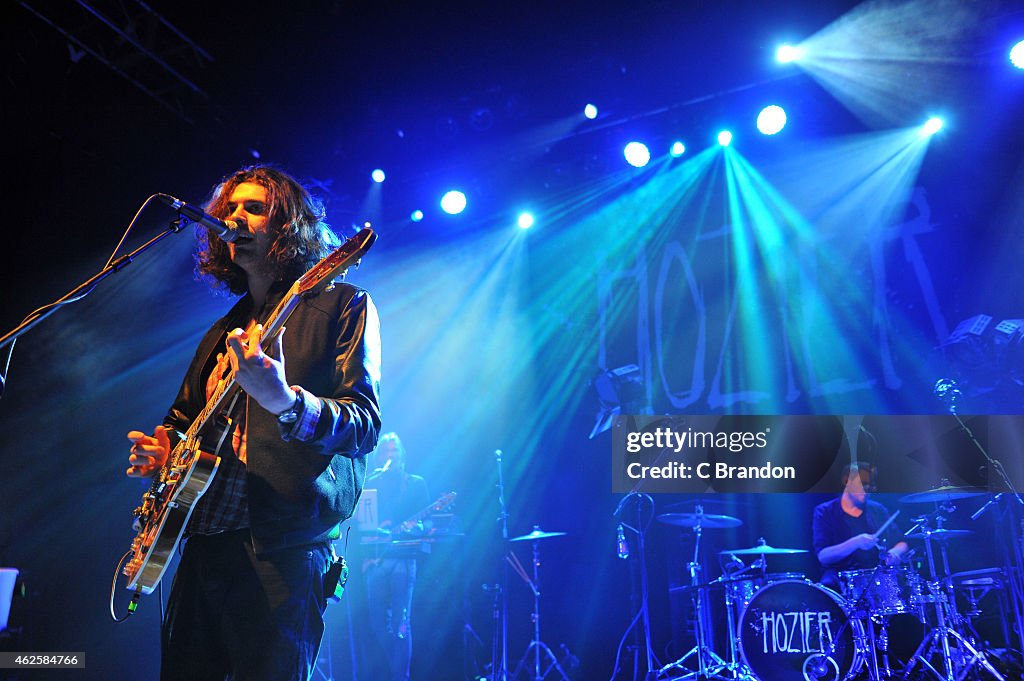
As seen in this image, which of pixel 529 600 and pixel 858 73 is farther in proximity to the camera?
pixel 529 600

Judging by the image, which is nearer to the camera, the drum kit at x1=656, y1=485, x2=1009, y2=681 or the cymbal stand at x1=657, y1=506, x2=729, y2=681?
→ the drum kit at x1=656, y1=485, x2=1009, y2=681

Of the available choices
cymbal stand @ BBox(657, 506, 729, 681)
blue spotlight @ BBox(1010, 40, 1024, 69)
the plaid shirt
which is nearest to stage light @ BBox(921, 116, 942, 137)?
blue spotlight @ BBox(1010, 40, 1024, 69)

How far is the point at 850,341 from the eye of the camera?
685 cm

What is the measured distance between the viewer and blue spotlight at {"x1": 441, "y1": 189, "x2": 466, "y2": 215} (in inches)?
302

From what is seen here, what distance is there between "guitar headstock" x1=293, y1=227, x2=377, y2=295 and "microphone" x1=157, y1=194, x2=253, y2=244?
33cm

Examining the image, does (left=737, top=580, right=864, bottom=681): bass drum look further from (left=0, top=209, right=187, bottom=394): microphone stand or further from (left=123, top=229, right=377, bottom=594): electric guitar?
(left=0, top=209, right=187, bottom=394): microphone stand

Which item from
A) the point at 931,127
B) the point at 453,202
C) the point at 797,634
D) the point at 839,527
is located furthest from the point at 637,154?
the point at 797,634

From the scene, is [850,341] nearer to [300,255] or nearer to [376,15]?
A: [376,15]

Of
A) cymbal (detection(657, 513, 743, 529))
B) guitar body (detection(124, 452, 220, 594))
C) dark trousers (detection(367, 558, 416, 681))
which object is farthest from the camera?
dark trousers (detection(367, 558, 416, 681))

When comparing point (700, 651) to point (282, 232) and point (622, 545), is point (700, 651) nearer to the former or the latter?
point (622, 545)

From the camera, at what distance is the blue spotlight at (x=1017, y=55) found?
5.74 metres

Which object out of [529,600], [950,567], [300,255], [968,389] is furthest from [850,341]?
[300,255]

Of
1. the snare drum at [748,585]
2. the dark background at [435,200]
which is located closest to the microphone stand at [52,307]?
the dark background at [435,200]

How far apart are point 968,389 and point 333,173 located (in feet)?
19.5
